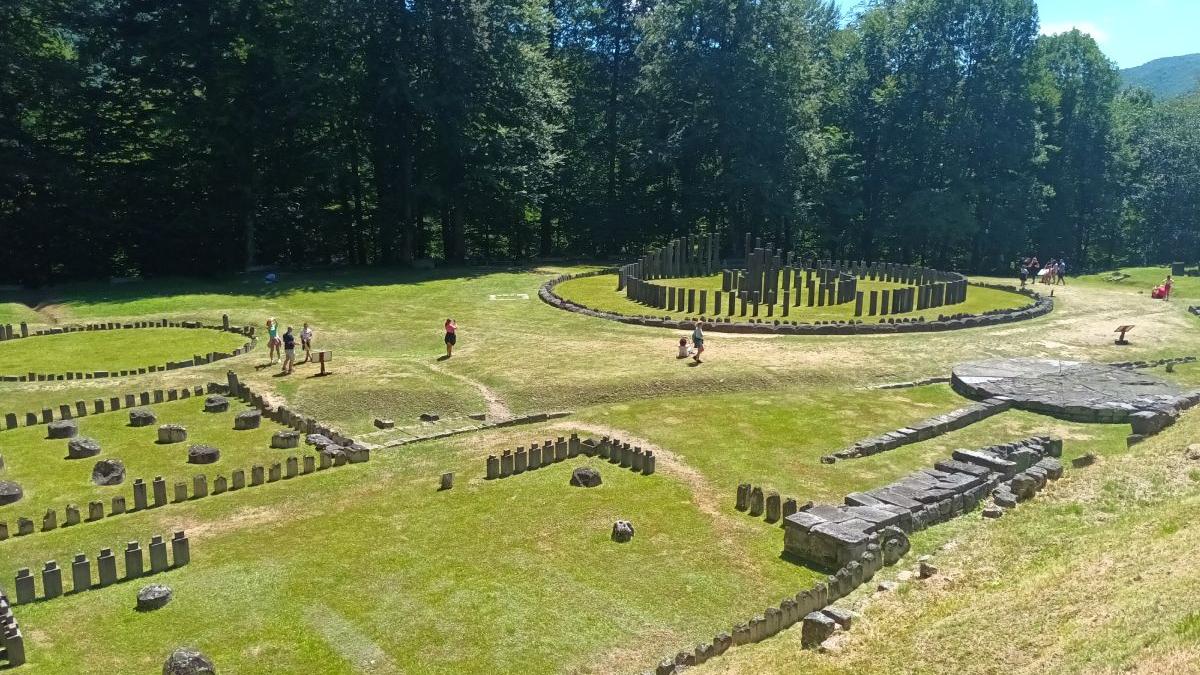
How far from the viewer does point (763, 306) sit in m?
39.3

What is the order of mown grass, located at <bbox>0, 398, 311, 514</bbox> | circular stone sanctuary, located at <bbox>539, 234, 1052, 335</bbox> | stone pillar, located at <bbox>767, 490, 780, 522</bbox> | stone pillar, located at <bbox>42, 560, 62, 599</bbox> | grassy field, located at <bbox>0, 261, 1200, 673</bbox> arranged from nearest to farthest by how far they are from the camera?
grassy field, located at <bbox>0, 261, 1200, 673</bbox>, stone pillar, located at <bbox>42, 560, 62, 599</bbox>, stone pillar, located at <bbox>767, 490, 780, 522</bbox>, mown grass, located at <bbox>0, 398, 311, 514</bbox>, circular stone sanctuary, located at <bbox>539, 234, 1052, 335</bbox>

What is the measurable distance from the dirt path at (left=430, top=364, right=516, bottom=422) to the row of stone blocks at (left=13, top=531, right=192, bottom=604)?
994 centimetres

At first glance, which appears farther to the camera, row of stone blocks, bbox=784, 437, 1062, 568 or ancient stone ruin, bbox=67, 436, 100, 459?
ancient stone ruin, bbox=67, 436, 100, 459

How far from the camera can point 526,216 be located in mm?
66750

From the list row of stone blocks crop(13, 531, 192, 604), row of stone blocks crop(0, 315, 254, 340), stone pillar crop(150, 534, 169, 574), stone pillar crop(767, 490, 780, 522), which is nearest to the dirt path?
stone pillar crop(767, 490, 780, 522)

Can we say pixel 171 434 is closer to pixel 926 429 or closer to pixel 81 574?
pixel 81 574

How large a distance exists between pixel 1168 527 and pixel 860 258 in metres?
54.6

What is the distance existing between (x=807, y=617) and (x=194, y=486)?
13.1 m

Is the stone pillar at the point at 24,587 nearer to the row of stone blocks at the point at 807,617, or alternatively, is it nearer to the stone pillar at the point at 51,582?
the stone pillar at the point at 51,582

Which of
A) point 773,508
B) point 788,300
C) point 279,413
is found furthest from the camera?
point 788,300

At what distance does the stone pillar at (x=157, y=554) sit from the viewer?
15.0 meters

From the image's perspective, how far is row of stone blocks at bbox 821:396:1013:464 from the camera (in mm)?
21031

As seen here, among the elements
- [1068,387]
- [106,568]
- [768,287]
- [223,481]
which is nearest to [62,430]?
[223,481]

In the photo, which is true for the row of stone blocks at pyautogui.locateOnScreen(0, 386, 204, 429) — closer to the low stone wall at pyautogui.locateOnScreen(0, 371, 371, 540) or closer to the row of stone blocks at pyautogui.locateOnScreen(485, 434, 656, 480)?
the low stone wall at pyautogui.locateOnScreen(0, 371, 371, 540)
